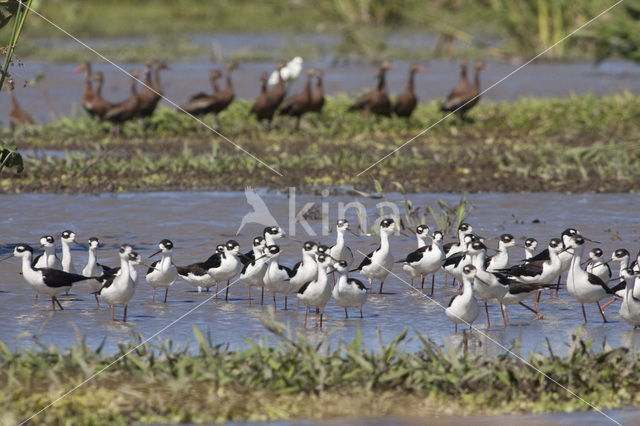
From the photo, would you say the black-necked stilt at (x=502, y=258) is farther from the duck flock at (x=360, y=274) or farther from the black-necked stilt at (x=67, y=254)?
the black-necked stilt at (x=67, y=254)

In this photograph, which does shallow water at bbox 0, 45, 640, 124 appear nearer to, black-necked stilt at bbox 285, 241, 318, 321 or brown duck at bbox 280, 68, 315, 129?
brown duck at bbox 280, 68, 315, 129

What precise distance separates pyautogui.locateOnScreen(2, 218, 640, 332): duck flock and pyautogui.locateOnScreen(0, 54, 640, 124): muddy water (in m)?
13.8

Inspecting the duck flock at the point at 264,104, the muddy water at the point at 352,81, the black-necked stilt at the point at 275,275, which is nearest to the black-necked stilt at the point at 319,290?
the black-necked stilt at the point at 275,275

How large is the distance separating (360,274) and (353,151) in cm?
720

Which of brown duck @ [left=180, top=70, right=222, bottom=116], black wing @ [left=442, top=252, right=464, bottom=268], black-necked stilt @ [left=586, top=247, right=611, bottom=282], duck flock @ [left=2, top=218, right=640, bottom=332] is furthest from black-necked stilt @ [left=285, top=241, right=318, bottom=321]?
brown duck @ [left=180, top=70, right=222, bottom=116]

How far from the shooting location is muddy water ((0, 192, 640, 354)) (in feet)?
26.6

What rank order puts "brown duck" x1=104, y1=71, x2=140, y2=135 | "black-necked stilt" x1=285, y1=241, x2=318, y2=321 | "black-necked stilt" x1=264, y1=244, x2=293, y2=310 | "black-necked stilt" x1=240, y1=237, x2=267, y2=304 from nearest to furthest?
"black-necked stilt" x1=264, y1=244, x2=293, y2=310 < "black-necked stilt" x1=285, y1=241, x2=318, y2=321 < "black-necked stilt" x1=240, y1=237, x2=267, y2=304 < "brown duck" x1=104, y1=71, x2=140, y2=135

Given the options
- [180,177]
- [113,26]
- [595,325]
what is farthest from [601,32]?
[113,26]

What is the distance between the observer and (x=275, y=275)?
889 centimetres

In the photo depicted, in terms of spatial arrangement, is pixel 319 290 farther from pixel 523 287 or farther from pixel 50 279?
pixel 50 279

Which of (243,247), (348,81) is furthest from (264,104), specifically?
(348,81)

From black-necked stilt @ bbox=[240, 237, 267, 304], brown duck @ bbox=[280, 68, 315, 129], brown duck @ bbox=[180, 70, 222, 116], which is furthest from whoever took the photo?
brown duck @ bbox=[180, 70, 222, 116]

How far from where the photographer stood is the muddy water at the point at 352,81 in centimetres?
2552

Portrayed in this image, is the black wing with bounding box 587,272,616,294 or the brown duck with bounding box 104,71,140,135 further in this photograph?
the brown duck with bounding box 104,71,140,135
